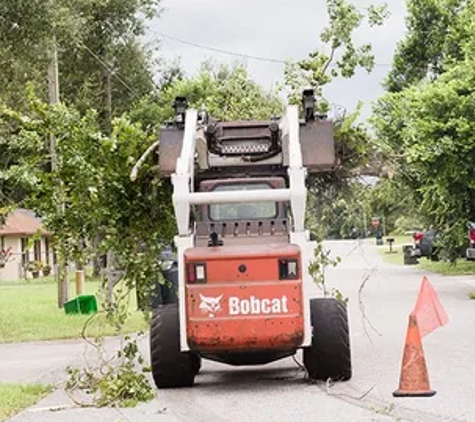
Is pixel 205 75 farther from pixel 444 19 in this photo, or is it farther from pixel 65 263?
pixel 65 263

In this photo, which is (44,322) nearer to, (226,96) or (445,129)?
(226,96)

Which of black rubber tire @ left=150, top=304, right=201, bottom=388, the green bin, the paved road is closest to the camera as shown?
the paved road

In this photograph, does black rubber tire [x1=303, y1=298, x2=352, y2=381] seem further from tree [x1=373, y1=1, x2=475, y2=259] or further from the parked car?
the parked car

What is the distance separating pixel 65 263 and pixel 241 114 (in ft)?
21.0

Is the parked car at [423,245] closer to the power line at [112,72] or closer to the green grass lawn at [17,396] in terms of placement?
the power line at [112,72]

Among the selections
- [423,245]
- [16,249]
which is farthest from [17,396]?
[16,249]

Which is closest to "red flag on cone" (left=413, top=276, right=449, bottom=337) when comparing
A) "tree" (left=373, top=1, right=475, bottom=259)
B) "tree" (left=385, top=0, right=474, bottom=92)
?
"tree" (left=373, top=1, right=475, bottom=259)

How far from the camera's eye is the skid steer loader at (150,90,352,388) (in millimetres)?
12828

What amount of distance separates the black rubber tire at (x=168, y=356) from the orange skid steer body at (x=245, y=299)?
72cm

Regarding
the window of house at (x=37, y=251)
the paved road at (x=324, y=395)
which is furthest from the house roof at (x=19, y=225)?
the paved road at (x=324, y=395)

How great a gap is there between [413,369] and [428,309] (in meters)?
1.02

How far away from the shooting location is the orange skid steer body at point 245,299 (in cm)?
1280

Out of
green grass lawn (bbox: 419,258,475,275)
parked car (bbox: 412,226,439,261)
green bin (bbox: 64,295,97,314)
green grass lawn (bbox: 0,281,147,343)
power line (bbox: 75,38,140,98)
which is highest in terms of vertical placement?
power line (bbox: 75,38,140,98)

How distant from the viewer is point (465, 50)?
2788 cm
